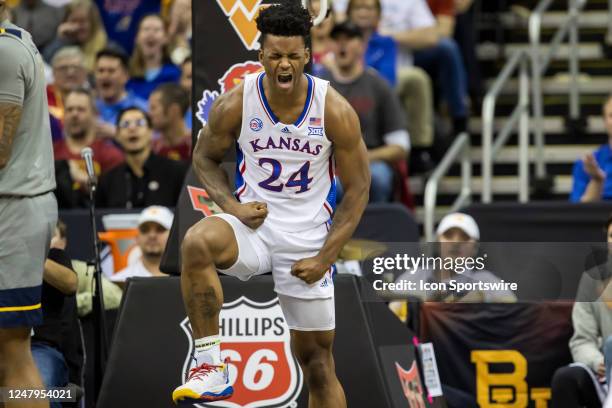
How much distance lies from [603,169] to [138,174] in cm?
380

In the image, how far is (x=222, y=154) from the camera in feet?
22.2

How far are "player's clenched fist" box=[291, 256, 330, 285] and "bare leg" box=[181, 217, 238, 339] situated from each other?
328 mm

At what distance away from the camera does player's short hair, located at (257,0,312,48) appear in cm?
641

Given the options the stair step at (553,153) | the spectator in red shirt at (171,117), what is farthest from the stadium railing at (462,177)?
the spectator in red shirt at (171,117)

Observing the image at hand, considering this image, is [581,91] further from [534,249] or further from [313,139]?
[313,139]

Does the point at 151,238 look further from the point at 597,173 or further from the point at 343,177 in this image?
the point at 597,173

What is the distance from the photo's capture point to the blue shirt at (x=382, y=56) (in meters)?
12.5

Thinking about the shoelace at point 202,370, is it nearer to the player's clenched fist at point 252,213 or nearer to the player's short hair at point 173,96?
the player's clenched fist at point 252,213

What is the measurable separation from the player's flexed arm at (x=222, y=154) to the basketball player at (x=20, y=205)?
2.71ft

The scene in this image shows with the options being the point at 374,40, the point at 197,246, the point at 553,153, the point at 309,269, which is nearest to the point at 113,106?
the point at 374,40

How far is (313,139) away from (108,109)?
6.42 m

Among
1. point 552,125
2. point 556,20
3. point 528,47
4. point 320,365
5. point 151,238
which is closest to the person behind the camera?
point 320,365

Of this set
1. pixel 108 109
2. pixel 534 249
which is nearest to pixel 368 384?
pixel 534 249

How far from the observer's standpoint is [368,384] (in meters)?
7.74
